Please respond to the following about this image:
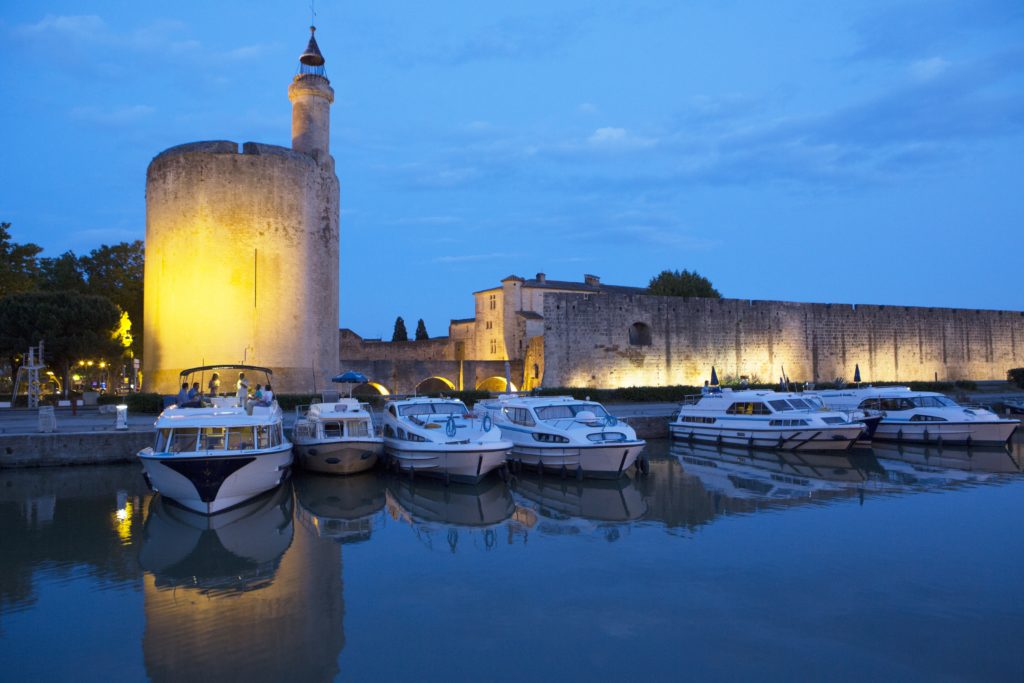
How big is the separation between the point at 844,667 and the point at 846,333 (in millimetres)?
31943

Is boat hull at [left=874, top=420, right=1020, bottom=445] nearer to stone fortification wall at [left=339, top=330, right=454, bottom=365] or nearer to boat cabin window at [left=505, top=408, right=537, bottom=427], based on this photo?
boat cabin window at [left=505, top=408, right=537, bottom=427]

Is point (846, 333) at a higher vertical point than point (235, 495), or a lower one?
higher

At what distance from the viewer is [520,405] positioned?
15.0 metres

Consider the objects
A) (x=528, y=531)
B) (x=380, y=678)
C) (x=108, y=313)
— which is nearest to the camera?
(x=380, y=678)

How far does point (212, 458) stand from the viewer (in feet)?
35.2

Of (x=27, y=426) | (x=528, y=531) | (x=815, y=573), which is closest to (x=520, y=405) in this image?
(x=528, y=531)

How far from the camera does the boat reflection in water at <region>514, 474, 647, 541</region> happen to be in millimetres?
10242

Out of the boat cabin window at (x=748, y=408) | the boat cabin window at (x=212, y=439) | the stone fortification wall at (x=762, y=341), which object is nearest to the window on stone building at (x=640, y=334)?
the stone fortification wall at (x=762, y=341)

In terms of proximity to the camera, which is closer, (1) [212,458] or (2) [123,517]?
(1) [212,458]

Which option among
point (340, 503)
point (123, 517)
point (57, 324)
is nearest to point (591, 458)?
point (340, 503)

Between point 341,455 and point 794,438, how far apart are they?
10.6 m

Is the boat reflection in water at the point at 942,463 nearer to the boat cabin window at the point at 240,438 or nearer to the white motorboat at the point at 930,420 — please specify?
the white motorboat at the point at 930,420

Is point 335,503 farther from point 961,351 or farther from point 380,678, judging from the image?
point 961,351

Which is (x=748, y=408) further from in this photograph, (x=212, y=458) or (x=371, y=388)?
(x=371, y=388)
